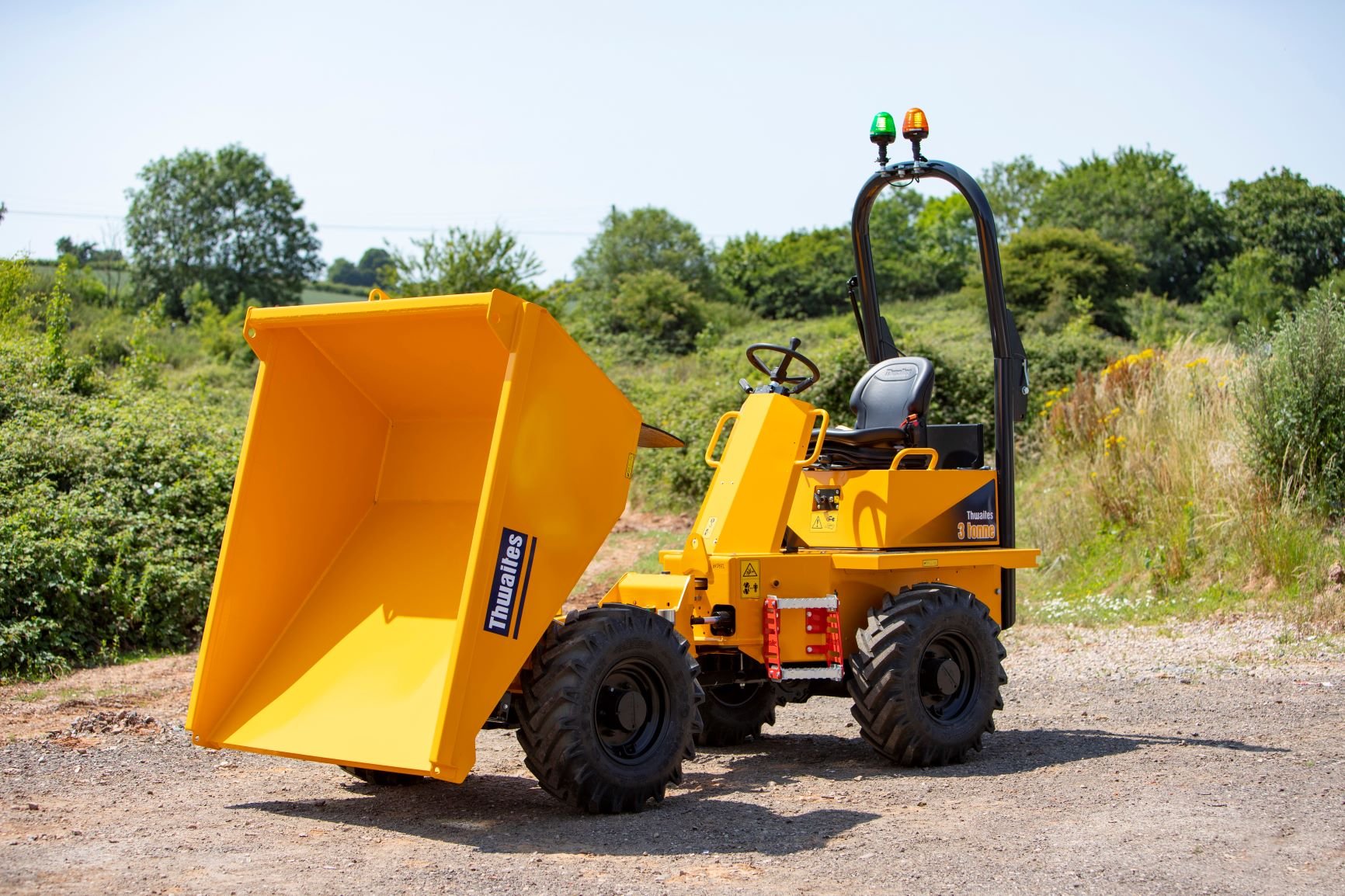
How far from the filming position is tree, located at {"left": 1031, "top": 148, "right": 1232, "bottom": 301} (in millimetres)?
48375

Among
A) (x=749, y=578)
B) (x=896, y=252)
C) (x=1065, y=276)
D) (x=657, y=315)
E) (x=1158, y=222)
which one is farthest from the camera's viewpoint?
(x=896, y=252)

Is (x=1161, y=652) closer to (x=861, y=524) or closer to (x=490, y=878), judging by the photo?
(x=861, y=524)

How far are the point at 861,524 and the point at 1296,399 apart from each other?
6553mm

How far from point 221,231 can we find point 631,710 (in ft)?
199

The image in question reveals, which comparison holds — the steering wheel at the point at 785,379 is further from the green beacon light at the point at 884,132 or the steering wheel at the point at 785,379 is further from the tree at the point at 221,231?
the tree at the point at 221,231

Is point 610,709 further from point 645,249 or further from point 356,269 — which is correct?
point 356,269

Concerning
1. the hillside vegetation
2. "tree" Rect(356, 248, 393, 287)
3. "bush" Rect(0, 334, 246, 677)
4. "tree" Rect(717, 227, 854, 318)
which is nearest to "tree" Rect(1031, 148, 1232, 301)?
"tree" Rect(717, 227, 854, 318)

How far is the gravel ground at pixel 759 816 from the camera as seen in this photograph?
4.54 metres

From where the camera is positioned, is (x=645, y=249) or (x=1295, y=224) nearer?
(x=1295, y=224)

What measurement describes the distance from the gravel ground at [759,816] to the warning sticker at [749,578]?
37.6 inches

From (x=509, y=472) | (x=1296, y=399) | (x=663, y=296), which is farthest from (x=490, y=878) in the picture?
(x=663, y=296)

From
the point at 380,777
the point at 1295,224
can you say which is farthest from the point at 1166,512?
the point at 1295,224

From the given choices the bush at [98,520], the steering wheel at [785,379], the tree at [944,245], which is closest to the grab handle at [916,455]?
the steering wheel at [785,379]

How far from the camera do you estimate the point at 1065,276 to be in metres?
36.3
